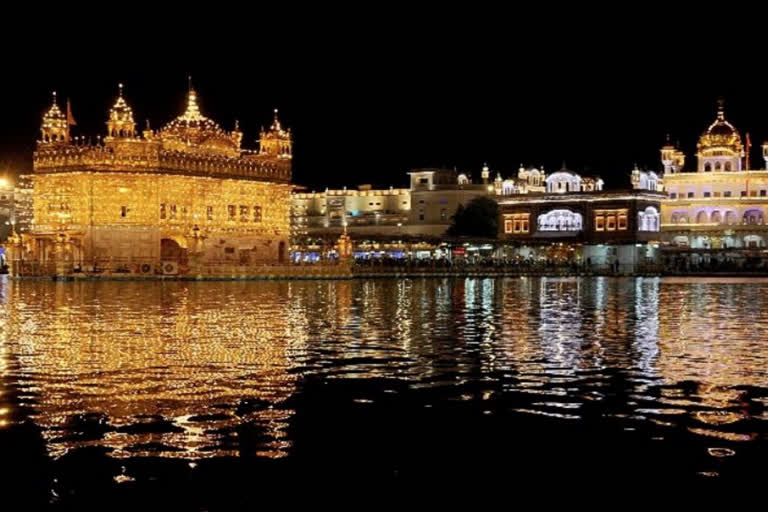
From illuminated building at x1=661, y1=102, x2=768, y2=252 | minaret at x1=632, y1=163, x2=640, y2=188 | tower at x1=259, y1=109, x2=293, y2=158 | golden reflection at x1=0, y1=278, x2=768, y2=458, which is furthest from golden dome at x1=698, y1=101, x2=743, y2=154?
golden reflection at x1=0, y1=278, x2=768, y2=458

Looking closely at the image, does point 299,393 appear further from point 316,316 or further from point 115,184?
point 115,184

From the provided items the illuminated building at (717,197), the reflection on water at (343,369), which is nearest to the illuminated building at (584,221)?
the illuminated building at (717,197)

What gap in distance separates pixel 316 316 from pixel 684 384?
14.0 m

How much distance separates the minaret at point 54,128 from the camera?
66.8 meters

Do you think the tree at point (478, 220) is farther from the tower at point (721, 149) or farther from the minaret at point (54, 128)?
the minaret at point (54, 128)

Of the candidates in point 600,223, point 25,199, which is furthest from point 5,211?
point 600,223

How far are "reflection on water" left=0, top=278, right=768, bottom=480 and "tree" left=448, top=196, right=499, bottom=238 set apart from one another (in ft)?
236

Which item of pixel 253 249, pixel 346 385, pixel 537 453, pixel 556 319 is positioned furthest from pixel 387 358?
pixel 253 249

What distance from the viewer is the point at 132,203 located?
2522 inches

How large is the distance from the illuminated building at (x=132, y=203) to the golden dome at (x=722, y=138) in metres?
49.1

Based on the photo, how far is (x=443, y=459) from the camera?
9242mm

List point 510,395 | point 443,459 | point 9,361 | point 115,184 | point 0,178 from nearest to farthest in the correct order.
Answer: point 443,459
point 510,395
point 9,361
point 115,184
point 0,178

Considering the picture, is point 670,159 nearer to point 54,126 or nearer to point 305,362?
point 54,126

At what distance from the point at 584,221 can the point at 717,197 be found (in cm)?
1346
